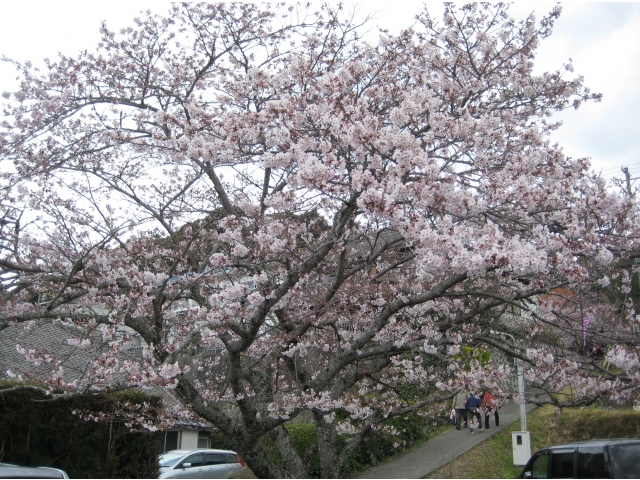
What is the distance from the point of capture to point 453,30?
7.08 meters

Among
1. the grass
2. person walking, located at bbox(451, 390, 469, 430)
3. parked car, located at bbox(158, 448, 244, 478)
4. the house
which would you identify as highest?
the house

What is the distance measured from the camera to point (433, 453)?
12.5m

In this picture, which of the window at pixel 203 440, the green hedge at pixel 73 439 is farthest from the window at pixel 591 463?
the window at pixel 203 440

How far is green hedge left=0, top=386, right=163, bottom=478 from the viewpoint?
8516 mm

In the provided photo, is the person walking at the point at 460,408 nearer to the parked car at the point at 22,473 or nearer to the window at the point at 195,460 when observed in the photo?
the window at the point at 195,460

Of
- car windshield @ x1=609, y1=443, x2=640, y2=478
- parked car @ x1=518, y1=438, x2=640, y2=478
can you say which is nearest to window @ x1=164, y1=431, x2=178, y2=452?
parked car @ x1=518, y1=438, x2=640, y2=478

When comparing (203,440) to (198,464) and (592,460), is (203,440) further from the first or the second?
(592,460)

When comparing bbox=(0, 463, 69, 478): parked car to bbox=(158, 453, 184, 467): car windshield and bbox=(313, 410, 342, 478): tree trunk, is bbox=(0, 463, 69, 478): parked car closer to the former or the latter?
bbox=(313, 410, 342, 478): tree trunk

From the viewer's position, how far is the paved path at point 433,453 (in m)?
11.6

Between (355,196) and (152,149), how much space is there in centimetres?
374

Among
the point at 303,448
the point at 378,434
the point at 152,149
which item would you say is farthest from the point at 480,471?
the point at 152,149

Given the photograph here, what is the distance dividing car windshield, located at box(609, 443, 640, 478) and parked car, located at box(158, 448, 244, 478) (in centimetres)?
1017

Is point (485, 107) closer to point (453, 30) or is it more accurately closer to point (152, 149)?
point (453, 30)

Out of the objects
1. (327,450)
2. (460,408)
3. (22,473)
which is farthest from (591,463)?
(460,408)
